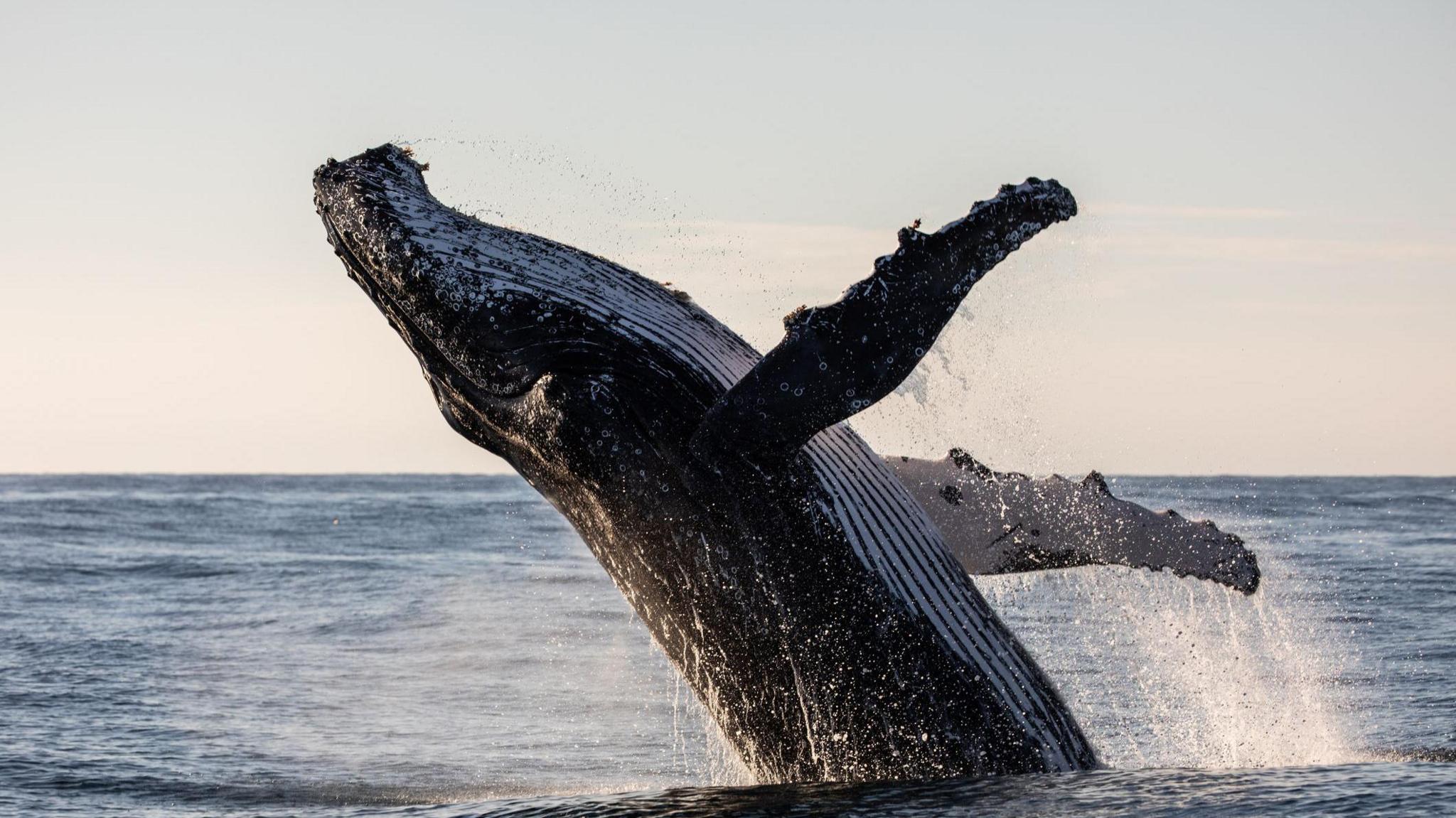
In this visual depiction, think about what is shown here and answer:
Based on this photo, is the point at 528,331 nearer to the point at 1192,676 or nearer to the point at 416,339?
the point at 416,339

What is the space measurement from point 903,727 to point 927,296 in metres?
1.74

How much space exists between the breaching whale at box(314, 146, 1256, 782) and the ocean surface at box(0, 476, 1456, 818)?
0.42m

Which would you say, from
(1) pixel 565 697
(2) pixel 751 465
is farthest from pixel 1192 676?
(2) pixel 751 465

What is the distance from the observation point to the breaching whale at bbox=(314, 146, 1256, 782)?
5.06 m

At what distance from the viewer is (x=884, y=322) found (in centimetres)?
497

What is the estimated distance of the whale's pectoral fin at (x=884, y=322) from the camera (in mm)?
4980

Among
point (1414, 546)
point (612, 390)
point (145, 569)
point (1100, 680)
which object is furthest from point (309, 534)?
point (612, 390)

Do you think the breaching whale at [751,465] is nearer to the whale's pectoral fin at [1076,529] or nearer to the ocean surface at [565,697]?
the ocean surface at [565,697]

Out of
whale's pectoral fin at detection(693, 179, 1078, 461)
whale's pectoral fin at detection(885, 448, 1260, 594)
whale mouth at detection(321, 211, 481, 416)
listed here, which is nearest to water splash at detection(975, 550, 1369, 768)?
whale's pectoral fin at detection(885, 448, 1260, 594)

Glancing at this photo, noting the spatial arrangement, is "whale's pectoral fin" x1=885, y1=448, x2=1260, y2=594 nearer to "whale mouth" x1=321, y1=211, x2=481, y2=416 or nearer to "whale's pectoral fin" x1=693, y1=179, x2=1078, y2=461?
"whale's pectoral fin" x1=693, y1=179, x2=1078, y2=461

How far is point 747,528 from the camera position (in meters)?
5.49

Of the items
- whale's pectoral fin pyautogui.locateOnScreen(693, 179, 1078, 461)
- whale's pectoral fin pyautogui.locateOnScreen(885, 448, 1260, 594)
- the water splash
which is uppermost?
whale's pectoral fin pyautogui.locateOnScreen(693, 179, 1078, 461)

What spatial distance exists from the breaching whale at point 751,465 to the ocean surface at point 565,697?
0.42 metres

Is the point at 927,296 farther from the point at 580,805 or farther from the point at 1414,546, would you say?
the point at 1414,546
